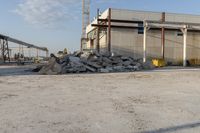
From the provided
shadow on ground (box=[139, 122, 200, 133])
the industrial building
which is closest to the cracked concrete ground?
shadow on ground (box=[139, 122, 200, 133])

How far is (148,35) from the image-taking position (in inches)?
1575

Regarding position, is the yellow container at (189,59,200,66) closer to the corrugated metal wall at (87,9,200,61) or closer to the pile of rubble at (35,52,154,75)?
the corrugated metal wall at (87,9,200,61)

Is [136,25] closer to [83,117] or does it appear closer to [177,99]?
[177,99]

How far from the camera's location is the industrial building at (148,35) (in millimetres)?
37875

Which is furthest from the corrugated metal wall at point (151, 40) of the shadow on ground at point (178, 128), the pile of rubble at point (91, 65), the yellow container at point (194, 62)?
the shadow on ground at point (178, 128)

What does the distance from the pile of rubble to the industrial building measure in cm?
917

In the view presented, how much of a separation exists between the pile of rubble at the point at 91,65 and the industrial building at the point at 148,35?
917 centimetres

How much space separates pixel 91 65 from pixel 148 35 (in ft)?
56.6

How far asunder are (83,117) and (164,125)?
2.03 metres

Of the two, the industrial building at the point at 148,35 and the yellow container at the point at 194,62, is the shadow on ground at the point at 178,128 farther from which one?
the yellow container at the point at 194,62

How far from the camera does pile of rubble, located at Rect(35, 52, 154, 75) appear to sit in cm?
2366

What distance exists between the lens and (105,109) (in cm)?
807

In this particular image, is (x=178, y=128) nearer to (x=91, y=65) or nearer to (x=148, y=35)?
(x=91, y=65)

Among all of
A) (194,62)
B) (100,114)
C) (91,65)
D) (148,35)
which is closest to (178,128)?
(100,114)
